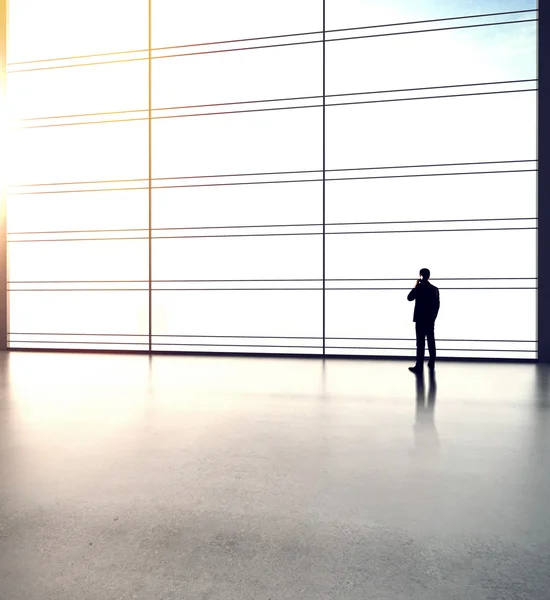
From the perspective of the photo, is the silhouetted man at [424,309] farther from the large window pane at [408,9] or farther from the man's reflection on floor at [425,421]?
the large window pane at [408,9]

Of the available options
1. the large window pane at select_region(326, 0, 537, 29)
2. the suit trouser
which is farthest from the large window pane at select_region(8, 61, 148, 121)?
the suit trouser

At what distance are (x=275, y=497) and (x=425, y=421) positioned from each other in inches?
118

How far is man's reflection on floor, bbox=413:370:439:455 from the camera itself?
16.2ft

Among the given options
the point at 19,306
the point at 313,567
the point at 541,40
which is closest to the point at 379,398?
the point at 313,567

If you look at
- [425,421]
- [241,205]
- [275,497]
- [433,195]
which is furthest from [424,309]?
[241,205]

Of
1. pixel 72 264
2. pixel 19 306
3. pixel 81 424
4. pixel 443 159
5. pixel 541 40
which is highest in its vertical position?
pixel 443 159

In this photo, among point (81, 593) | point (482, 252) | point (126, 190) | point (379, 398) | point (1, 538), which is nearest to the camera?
point (81, 593)

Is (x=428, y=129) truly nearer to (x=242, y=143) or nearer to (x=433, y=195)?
(x=433, y=195)

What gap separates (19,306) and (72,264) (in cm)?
3467

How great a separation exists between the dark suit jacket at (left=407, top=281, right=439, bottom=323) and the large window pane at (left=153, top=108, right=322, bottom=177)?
22844 millimetres

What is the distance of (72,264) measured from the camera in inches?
1848

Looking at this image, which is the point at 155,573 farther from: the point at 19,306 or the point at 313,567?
the point at 19,306

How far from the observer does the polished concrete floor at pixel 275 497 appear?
2.57m

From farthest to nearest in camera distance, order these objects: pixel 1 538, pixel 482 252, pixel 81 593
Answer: pixel 482 252 < pixel 1 538 < pixel 81 593
